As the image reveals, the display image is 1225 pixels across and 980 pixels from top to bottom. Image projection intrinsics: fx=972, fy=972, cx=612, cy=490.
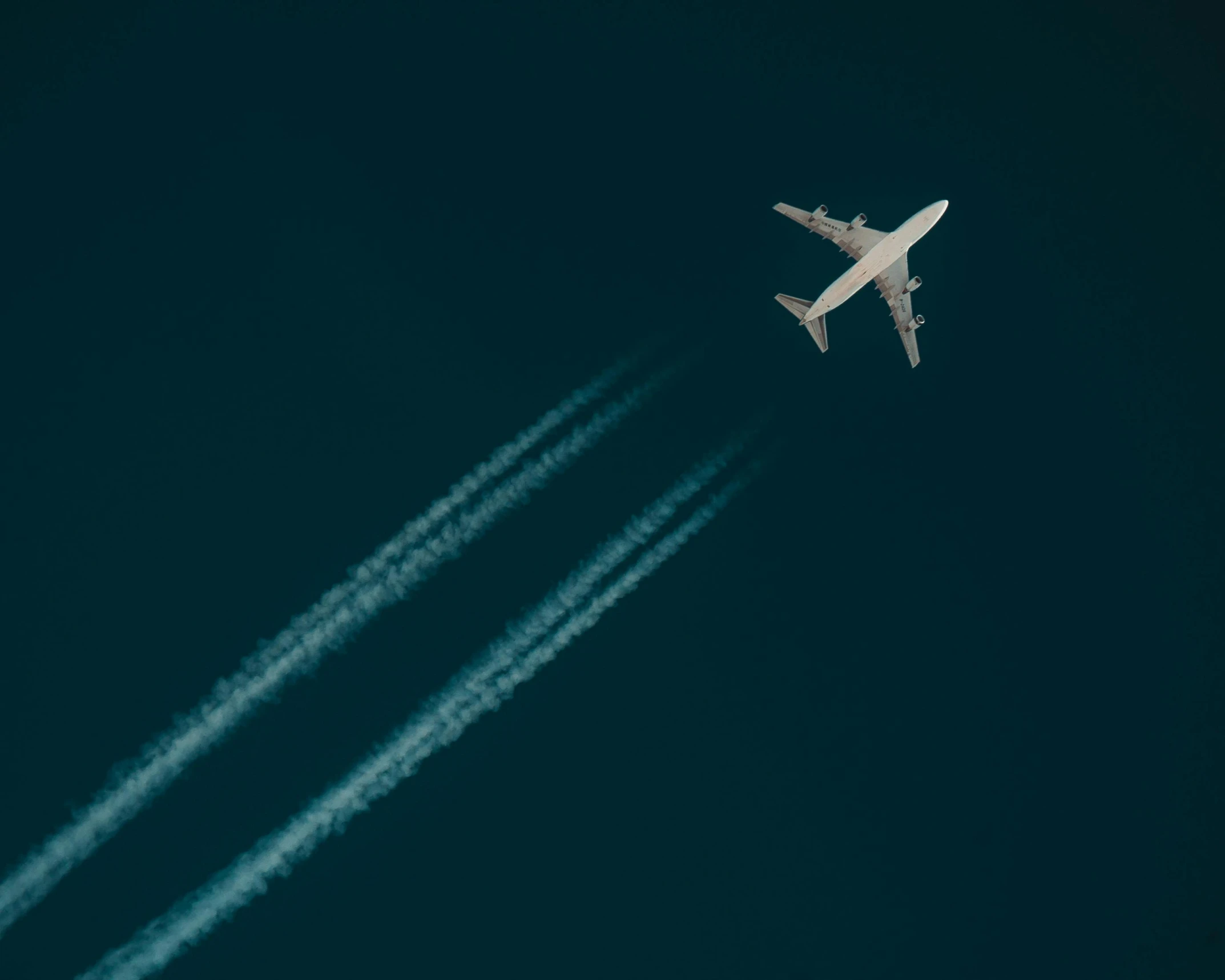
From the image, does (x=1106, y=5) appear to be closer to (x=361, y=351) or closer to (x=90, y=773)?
(x=361, y=351)

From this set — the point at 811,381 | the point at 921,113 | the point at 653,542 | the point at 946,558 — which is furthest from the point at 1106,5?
the point at 653,542

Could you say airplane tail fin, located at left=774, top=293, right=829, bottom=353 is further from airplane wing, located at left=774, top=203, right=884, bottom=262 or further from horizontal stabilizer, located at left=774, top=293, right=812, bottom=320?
airplane wing, located at left=774, top=203, right=884, bottom=262

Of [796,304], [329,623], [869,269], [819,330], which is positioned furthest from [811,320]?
[329,623]

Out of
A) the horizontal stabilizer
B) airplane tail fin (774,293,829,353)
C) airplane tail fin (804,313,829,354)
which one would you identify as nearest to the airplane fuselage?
the horizontal stabilizer

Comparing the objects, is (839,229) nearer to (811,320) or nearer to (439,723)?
(811,320)

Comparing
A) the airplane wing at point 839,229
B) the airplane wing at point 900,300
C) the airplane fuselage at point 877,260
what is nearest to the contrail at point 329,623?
the airplane fuselage at point 877,260
